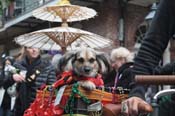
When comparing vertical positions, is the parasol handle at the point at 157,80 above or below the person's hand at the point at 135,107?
above

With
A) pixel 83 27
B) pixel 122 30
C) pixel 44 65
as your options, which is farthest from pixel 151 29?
pixel 83 27

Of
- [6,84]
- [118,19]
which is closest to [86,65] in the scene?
[6,84]

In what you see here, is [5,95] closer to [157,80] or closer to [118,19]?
[118,19]

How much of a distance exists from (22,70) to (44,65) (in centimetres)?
45

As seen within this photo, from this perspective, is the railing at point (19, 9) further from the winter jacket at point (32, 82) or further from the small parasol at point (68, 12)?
the winter jacket at point (32, 82)

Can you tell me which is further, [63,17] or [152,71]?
[63,17]

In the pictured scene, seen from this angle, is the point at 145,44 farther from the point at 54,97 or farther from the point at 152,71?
the point at 54,97

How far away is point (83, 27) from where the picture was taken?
16391 mm

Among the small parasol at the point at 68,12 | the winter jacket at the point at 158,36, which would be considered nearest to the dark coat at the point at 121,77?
the small parasol at the point at 68,12

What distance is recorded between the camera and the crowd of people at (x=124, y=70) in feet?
7.45

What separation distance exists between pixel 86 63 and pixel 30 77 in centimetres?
185

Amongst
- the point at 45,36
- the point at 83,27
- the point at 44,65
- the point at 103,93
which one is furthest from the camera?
the point at 83,27

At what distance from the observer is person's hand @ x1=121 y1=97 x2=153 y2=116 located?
1.86 m

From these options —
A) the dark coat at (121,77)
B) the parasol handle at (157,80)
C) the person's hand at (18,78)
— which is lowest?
the person's hand at (18,78)
